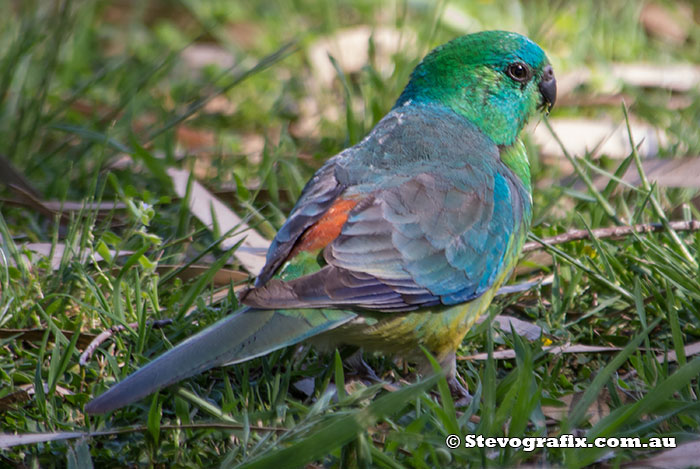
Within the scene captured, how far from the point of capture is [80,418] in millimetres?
2650

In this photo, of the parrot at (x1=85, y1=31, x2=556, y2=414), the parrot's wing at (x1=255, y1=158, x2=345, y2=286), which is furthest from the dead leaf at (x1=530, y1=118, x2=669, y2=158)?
the parrot's wing at (x1=255, y1=158, x2=345, y2=286)

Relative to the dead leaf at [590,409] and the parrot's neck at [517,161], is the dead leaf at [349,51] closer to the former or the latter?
the parrot's neck at [517,161]

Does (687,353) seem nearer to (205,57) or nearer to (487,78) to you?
(487,78)

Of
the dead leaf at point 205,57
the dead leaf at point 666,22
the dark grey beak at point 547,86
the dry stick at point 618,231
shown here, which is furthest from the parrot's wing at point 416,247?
the dead leaf at point 666,22

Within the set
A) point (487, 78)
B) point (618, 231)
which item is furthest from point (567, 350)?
point (487, 78)

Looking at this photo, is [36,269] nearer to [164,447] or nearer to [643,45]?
[164,447]

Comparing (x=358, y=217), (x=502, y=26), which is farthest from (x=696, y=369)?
(x=502, y=26)

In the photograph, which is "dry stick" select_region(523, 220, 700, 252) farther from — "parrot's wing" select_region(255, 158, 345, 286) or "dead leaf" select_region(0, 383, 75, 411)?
"dead leaf" select_region(0, 383, 75, 411)

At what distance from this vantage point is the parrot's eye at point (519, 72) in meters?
3.54

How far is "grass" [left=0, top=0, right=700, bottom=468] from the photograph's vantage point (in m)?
2.40

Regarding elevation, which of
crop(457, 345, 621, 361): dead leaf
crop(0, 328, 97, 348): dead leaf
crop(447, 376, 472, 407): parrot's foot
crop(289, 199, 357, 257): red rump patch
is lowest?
crop(457, 345, 621, 361): dead leaf

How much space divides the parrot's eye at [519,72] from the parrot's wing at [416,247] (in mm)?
615

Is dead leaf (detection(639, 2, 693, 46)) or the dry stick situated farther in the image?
dead leaf (detection(639, 2, 693, 46))

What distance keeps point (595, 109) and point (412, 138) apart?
2499 mm
